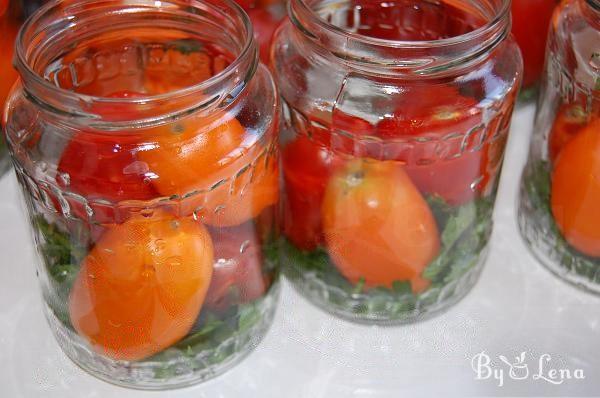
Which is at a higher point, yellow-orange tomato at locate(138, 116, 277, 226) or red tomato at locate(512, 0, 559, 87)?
yellow-orange tomato at locate(138, 116, 277, 226)

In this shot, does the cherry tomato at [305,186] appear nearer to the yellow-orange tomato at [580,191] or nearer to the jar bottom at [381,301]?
the jar bottom at [381,301]

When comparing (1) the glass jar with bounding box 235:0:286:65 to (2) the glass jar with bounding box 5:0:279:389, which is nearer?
(2) the glass jar with bounding box 5:0:279:389

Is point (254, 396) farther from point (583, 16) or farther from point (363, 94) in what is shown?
point (583, 16)

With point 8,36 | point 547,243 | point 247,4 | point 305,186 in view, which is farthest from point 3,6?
point 547,243

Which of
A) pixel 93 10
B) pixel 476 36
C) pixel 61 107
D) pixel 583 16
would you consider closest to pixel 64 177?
pixel 61 107

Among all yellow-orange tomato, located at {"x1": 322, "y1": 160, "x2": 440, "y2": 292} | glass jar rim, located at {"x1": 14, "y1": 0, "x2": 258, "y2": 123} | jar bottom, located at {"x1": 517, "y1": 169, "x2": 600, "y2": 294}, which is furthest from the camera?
jar bottom, located at {"x1": 517, "y1": 169, "x2": 600, "y2": 294}

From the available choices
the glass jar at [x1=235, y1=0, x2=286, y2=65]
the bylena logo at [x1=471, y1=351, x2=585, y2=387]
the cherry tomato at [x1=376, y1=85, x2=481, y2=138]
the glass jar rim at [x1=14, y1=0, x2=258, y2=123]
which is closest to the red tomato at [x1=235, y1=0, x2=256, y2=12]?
the glass jar at [x1=235, y1=0, x2=286, y2=65]

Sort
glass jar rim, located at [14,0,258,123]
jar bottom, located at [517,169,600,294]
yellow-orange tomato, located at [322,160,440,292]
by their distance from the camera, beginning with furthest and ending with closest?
jar bottom, located at [517,169,600,294], yellow-orange tomato, located at [322,160,440,292], glass jar rim, located at [14,0,258,123]

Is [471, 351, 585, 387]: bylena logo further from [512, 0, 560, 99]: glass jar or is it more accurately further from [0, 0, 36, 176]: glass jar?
[0, 0, 36, 176]: glass jar
